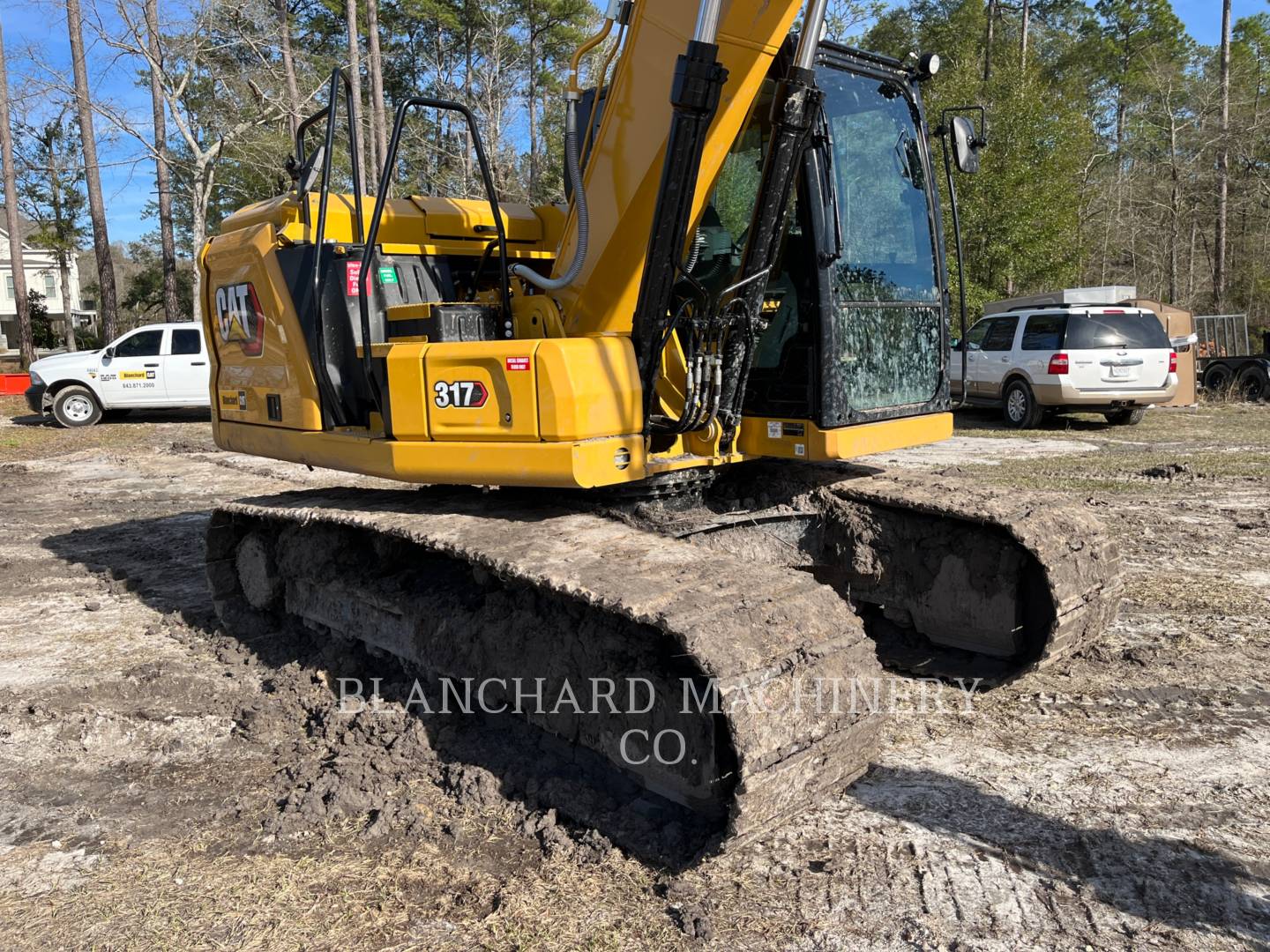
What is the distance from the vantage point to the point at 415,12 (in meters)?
34.4

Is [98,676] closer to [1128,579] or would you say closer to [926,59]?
[926,59]

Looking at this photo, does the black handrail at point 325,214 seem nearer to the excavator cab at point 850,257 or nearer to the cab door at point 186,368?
the excavator cab at point 850,257

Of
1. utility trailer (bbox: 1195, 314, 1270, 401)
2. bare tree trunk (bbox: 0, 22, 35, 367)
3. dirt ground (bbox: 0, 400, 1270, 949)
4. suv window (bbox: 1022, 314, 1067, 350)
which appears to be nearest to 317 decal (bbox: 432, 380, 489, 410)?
dirt ground (bbox: 0, 400, 1270, 949)

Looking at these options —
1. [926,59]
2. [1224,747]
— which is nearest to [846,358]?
[926,59]

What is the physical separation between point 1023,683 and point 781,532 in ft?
4.37

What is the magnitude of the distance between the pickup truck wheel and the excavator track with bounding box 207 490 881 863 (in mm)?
14406

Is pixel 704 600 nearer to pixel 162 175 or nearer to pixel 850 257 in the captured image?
pixel 850 257

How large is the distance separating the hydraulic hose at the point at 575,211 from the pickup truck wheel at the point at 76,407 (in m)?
15.6

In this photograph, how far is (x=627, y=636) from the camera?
3723 millimetres

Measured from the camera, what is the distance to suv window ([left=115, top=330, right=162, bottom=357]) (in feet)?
57.2

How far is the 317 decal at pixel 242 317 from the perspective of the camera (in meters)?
5.41

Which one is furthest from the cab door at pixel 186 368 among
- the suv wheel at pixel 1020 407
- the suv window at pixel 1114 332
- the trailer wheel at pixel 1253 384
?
the trailer wheel at pixel 1253 384

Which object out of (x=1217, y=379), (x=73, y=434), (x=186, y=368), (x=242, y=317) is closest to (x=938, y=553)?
(x=242, y=317)

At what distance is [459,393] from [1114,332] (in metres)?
12.8
